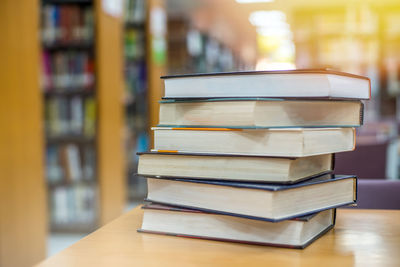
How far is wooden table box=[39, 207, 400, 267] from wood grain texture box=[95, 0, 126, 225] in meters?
3.05

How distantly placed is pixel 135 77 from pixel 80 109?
107cm

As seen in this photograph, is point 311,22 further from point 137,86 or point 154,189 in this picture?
point 154,189

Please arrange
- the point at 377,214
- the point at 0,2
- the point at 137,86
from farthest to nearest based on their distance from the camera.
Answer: the point at 137,86, the point at 0,2, the point at 377,214

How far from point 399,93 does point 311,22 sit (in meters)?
1.72

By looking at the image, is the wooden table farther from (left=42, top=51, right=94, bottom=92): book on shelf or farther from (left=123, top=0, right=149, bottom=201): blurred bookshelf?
(left=123, top=0, right=149, bottom=201): blurred bookshelf

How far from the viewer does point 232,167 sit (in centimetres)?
76

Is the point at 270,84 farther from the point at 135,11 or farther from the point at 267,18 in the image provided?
the point at 267,18

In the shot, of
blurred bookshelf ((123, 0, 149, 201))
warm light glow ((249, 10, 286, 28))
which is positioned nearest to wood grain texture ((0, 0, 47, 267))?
blurred bookshelf ((123, 0, 149, 201))

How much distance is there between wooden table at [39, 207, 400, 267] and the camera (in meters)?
0.68

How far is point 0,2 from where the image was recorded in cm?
268

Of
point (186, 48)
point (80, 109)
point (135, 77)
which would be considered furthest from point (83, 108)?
point (186, 48)

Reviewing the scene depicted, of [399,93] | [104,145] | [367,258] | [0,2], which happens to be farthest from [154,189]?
[399,93]

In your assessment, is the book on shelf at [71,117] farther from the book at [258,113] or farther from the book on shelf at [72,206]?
the book at [258,113]

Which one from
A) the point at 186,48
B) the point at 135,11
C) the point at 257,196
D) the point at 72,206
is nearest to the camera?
the point at 257,196
